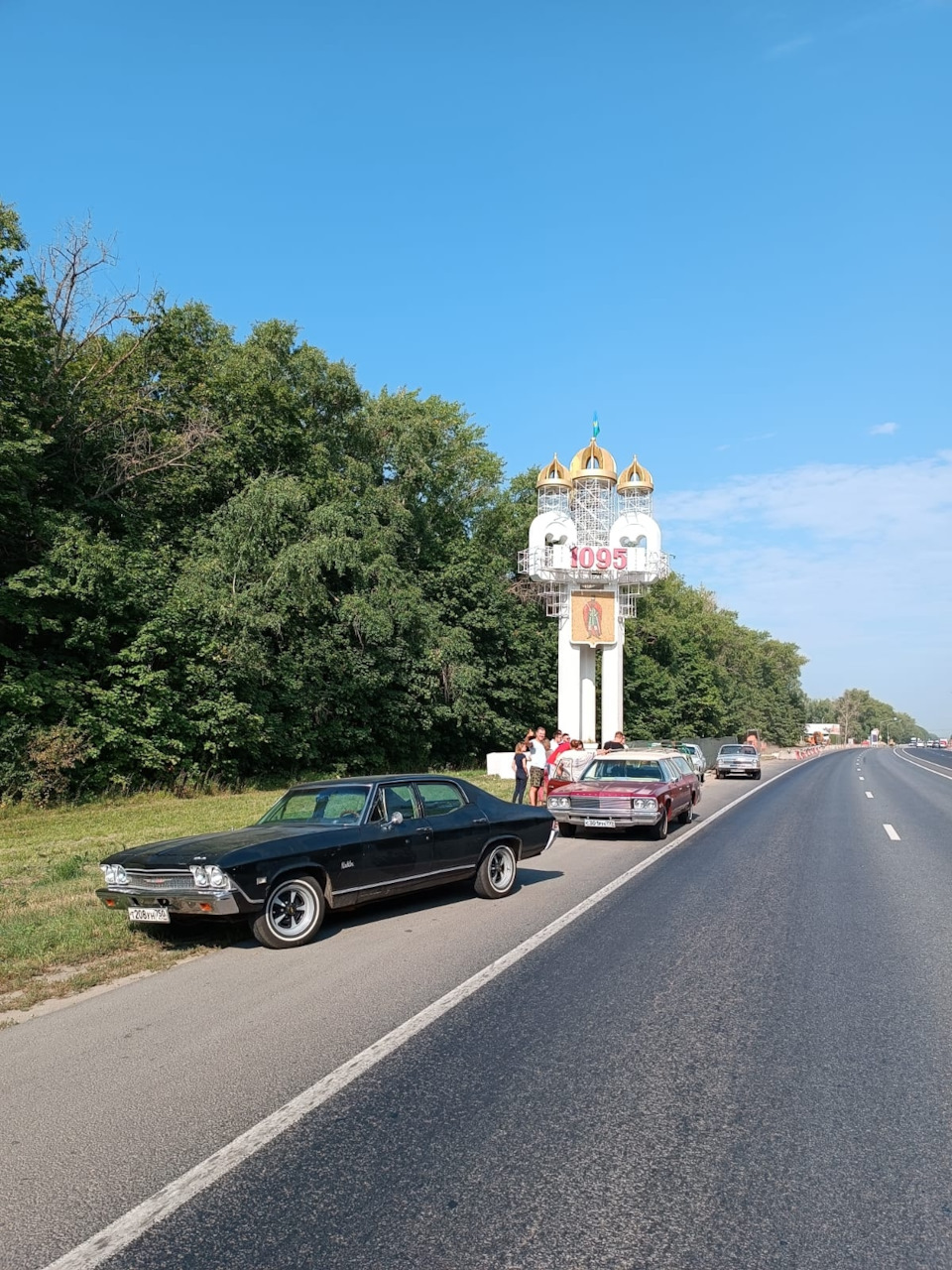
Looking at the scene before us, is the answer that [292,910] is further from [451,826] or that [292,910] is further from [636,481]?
[636,481]

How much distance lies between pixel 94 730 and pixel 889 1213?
19631 millimetres

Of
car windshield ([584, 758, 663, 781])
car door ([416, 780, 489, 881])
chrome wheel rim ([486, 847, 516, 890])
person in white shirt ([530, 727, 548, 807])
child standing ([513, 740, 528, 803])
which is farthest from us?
person in white shirt ([530, 727, 548, 807])

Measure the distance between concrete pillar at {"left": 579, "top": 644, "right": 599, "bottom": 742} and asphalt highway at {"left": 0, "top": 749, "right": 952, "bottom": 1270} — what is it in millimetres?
30481

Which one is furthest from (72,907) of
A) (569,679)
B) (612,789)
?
(569,679)

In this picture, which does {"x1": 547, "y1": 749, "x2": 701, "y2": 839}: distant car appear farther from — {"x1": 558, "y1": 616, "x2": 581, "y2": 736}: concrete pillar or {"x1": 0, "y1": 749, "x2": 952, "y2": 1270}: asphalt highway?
{"x1": 558, "y1": 616, "x2": 581, "y2": 736}: concrete pillar

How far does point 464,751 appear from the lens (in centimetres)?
3959

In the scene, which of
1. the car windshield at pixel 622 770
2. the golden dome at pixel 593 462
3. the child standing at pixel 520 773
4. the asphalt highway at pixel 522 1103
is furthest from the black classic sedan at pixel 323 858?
the golden dome at pixel 593 462

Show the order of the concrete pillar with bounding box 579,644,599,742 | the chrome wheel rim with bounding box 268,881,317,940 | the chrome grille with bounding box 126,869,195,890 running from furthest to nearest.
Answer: the concrete pillar with bounding box 579,644,599,742, the chrome wheel rim with bounding box 268,881,317,940, the chrome grille with bounding box 126,869,195,890

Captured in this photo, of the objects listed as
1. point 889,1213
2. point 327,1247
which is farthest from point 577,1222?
point 889,1213

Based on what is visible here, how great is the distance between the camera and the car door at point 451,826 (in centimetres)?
905

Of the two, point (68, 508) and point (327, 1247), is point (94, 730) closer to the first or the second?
point (68, 508)

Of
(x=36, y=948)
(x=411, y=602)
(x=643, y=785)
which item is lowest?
(x=36, y=948)

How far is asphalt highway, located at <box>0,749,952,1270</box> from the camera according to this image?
319cm

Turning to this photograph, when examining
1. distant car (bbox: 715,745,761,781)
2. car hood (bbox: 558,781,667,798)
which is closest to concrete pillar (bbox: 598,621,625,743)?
distant car (bbox: 715,745,761,781)
